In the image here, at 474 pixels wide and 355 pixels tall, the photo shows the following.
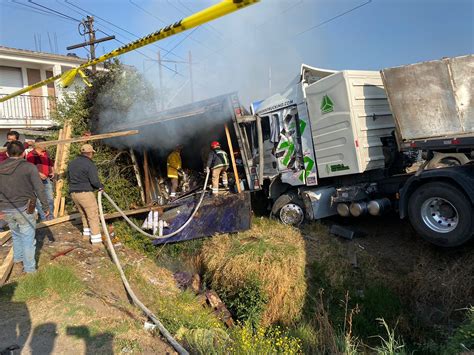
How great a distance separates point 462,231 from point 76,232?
6936 millimetres

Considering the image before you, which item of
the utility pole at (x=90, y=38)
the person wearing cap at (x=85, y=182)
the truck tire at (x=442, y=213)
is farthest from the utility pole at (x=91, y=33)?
the truck tire at (x=442, y=213)

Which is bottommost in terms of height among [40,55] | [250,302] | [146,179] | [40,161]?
[250,302]

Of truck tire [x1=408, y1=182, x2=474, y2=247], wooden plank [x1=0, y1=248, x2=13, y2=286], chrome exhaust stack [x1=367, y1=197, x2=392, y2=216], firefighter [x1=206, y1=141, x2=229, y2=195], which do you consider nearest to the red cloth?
wooden plank [x1=0, y1=248, x2=13, y2=286]

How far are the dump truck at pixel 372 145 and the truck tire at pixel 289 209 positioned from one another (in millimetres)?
22

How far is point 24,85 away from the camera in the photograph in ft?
68.7

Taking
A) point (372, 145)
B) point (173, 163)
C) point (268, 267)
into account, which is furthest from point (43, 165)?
point (372, 145)

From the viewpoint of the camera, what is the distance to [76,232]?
7844 mm

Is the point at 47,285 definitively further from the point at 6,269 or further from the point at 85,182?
the point at 85,182

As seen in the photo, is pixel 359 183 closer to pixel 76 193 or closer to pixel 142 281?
pixel 142 281

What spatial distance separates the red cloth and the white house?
12.3m

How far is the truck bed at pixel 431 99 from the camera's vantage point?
5970mm

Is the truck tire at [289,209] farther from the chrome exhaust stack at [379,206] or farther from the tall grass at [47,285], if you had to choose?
the tall grass at [47,285]

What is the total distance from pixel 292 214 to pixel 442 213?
10.3 feet

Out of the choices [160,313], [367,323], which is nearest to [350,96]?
[367,323]
